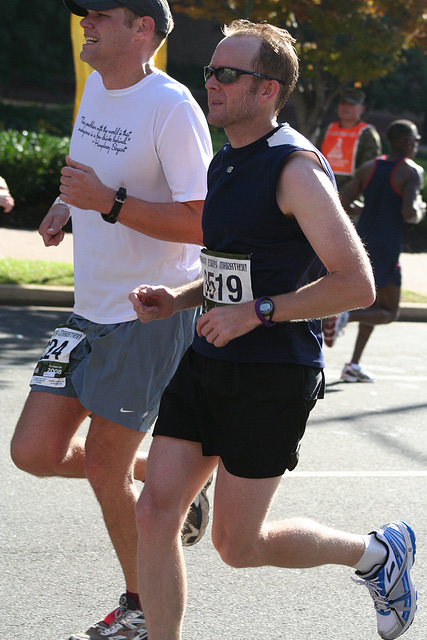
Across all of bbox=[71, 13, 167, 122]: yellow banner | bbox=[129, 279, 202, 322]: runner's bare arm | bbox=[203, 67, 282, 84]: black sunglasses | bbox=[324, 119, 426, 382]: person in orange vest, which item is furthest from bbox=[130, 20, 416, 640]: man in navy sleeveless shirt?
bbox=[71, 13, 167, 122]: yellow banner

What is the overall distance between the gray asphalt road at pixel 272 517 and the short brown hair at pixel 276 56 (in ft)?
5.88

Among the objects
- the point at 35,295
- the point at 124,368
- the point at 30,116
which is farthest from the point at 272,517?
the point at 30,116

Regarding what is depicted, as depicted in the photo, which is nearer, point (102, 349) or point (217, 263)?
point (217, 263)

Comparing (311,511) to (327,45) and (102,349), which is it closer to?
(102,349)

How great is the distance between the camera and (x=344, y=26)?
14.3m

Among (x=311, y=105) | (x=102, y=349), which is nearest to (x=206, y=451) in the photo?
(x=102, y=349)

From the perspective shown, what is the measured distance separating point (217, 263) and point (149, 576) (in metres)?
0.92

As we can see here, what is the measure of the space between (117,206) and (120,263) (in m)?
0.26

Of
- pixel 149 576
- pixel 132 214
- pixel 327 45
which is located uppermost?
pixel 132 214

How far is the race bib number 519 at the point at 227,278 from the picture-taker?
2.84m

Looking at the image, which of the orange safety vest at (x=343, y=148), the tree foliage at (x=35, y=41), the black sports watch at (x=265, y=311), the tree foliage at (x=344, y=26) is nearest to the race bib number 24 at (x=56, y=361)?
the black sports watch at (x=265, y=311)

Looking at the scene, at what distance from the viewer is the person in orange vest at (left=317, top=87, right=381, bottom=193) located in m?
9.96

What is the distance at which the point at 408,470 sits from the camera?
541 centimetres

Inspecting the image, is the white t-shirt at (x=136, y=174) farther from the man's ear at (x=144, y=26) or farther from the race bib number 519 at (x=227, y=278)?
the race bib number 519 at (x=227, y=278)
